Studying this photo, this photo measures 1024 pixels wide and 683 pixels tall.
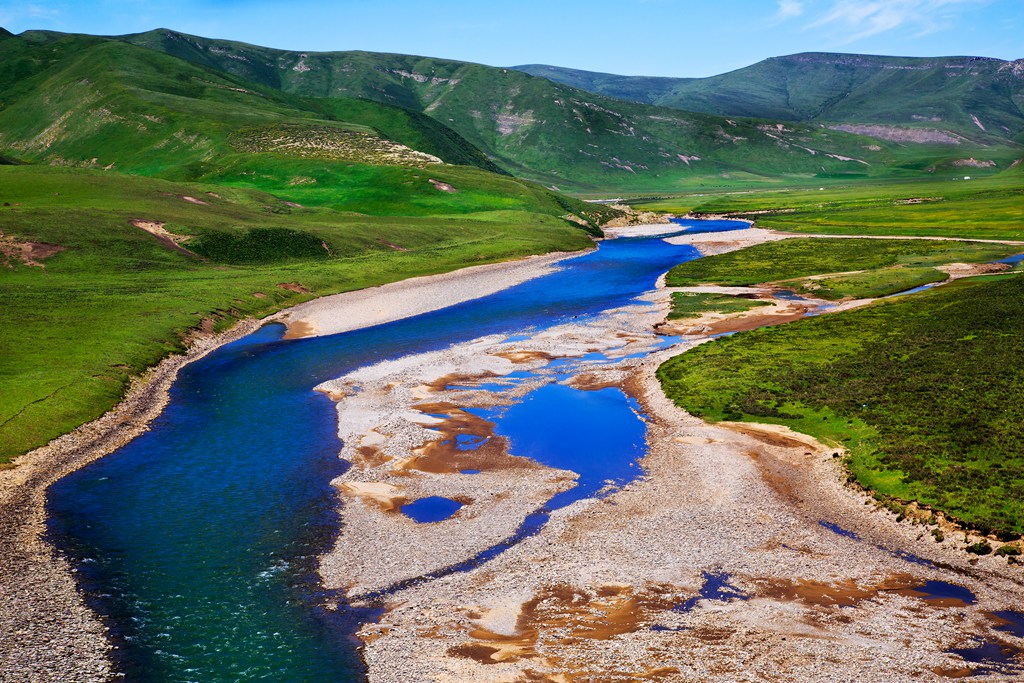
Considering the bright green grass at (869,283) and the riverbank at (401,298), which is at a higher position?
the bright green grass at (869,283)

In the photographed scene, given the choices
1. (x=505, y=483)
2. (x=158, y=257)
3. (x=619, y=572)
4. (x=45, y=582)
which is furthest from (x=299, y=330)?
(x=619, y=572)

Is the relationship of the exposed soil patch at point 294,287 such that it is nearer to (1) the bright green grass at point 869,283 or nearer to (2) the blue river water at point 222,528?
(2) the blue river water at point 222,528

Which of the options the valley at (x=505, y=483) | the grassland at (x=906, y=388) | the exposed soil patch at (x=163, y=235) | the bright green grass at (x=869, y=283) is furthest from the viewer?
the exposed soil patch at (x=163, y=235)

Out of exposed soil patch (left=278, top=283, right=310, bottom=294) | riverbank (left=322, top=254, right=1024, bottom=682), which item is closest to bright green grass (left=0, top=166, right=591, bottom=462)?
exposed soil patch (left=278, top=283, right=310, bottom=294)

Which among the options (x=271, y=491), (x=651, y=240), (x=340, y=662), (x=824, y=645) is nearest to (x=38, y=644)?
(x=340, y=662)

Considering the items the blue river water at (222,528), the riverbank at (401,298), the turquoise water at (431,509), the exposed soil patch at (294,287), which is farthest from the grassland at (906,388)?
the exposed soil patch at (294,287)

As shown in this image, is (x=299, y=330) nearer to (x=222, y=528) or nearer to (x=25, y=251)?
(x=25, y=251)

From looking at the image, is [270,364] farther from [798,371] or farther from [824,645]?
[824,645]
